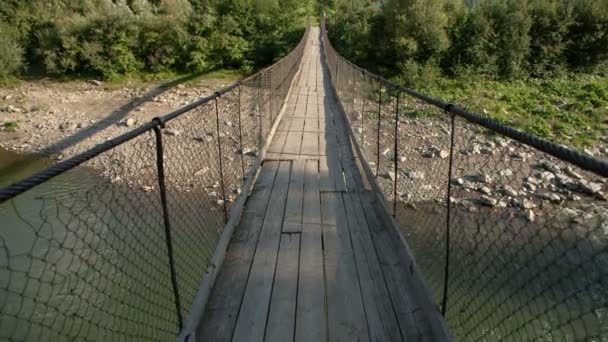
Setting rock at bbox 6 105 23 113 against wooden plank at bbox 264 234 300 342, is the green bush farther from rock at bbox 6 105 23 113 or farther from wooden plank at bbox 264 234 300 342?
wooden plank at bbox 264 234 300 342

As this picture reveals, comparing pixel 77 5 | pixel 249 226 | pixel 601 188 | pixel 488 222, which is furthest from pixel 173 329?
pixel 77 5

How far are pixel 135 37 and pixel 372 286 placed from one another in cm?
1625

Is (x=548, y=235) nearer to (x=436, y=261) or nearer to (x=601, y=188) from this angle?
(x=601, y=188)

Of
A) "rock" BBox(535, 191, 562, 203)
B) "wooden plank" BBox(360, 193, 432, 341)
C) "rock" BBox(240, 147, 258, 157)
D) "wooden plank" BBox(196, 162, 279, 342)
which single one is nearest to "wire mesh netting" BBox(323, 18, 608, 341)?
"rock" BBox(535, 191, 562, 203)

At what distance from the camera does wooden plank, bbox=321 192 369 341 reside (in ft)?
5.56

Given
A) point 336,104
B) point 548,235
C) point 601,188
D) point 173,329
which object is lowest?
point 173,329

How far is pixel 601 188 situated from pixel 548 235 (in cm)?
167

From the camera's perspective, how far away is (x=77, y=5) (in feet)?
56.4

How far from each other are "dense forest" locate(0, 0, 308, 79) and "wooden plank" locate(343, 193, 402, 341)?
14296mm

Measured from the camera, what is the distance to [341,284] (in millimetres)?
2000

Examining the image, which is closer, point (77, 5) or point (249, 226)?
point (249, 226)

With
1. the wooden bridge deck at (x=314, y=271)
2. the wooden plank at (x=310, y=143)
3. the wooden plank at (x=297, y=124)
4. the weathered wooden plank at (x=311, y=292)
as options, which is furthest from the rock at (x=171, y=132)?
the weathered wooden plank at (x=311, y=292)

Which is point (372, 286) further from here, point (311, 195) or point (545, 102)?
point (545, 102)

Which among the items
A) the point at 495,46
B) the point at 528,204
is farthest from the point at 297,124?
the point at 495,46
